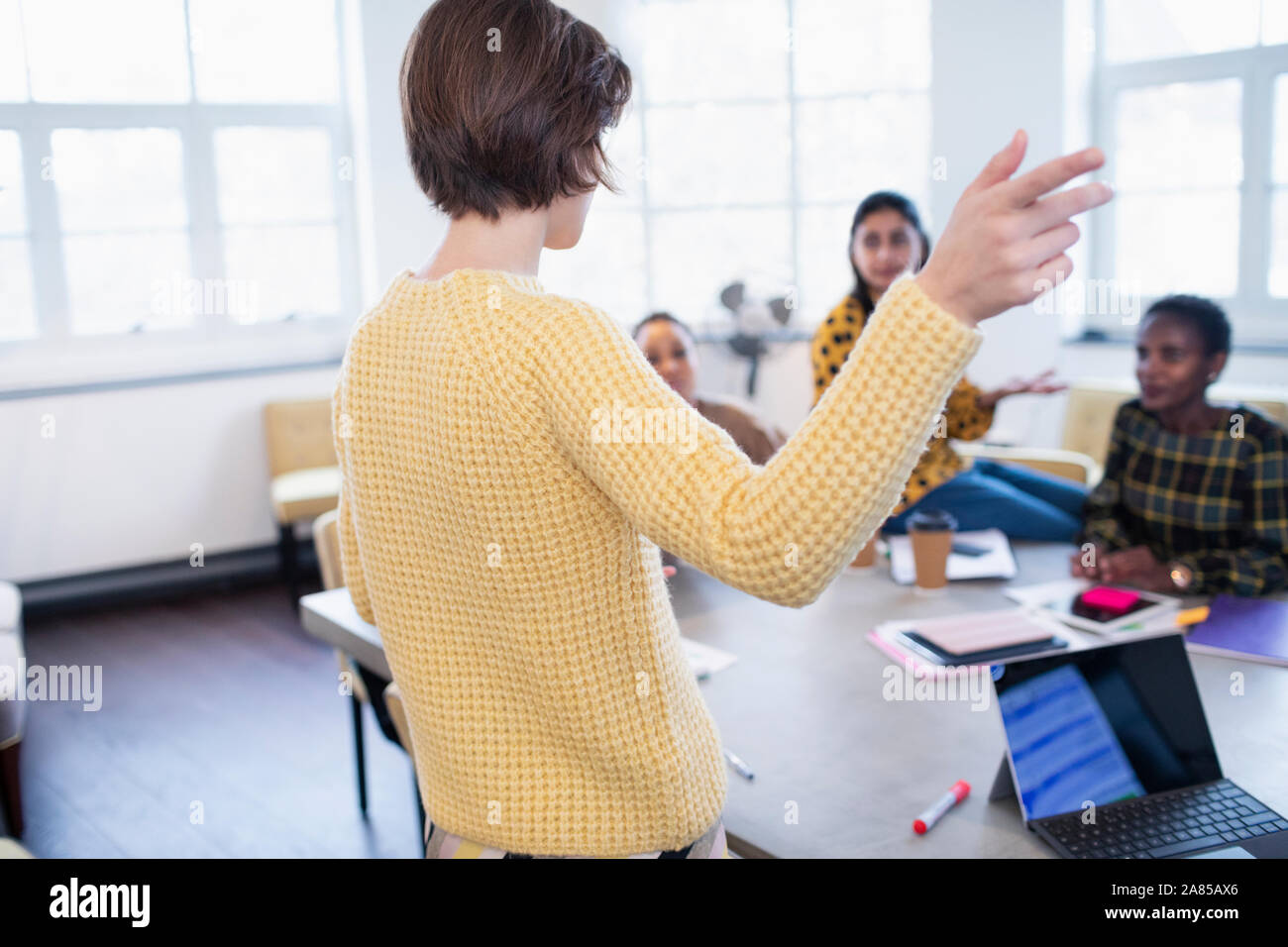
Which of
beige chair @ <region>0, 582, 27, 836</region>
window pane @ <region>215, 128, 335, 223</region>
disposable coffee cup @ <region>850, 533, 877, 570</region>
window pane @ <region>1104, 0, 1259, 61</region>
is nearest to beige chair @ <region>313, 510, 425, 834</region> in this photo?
beige chair @ <region>0, 582, 27, 836</region>

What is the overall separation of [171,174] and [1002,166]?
5081 mm

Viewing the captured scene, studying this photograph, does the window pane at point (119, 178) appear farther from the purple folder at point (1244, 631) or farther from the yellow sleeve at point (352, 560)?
the purple folder at point (1244, 631)

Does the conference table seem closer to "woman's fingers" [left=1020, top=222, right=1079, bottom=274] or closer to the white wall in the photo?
"woman's fingers" [left=1020, top=222, right=1079, bottom=274]

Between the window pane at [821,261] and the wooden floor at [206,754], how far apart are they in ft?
9.37

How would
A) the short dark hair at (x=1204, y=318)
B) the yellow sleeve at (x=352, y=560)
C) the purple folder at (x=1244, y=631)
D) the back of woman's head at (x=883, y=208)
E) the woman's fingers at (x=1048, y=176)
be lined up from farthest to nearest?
the back of woman's head at (x=883, y=208), the short dark hair at (x=1204, y=318), the purple folder at (x=1244, y=631), the yellow sleeve at (x=352, y=560), the woman's fingers at (x=1048, y=176)

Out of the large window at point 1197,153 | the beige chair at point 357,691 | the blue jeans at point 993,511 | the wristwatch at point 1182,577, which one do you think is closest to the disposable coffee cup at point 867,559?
the blue jeans at point 993,511

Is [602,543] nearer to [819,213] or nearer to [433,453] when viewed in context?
[433,453]

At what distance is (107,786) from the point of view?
10.7 feet

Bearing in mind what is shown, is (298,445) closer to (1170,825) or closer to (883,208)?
(883,208)

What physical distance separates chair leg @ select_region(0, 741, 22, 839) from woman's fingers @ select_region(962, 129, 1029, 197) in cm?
290

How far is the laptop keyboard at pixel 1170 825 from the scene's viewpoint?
126cm

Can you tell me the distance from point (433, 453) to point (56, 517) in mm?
4633

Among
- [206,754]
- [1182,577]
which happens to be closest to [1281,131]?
[1182,577]

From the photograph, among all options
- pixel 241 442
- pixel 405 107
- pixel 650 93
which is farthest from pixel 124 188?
pixel 405 107
